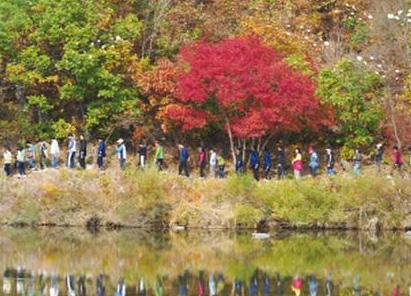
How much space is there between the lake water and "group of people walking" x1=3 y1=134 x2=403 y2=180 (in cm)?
558

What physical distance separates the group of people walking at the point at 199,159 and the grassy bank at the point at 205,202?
2.17 meters

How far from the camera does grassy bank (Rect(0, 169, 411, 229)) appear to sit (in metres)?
41.0

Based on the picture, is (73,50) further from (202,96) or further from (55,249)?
(55,249)

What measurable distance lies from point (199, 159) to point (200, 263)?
17.0 m

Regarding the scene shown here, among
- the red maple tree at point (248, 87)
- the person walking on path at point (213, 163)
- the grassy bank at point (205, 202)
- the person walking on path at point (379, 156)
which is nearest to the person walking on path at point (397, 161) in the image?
the person walking on path at point (379, 156)

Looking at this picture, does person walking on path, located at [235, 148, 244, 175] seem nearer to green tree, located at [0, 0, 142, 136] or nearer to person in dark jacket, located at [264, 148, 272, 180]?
person in dark jacket, located at [264, 148, 272, 180]

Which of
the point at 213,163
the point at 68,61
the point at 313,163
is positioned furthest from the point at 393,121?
the point at 68,61

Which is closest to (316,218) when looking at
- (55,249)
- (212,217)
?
(212,217)

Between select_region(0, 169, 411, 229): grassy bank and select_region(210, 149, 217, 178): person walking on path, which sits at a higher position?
select_region(210, 149, 217, 178): person walking on path

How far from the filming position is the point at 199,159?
4856cm

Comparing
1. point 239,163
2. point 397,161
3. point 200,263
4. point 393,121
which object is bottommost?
point 200,263

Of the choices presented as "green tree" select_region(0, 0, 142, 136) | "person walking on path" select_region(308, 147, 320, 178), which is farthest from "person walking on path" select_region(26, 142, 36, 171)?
"person walking on path" select_region(308, 147, 320, 178)

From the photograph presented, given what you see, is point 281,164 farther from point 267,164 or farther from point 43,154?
point 43,154

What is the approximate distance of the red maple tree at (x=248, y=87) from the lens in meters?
46.4
